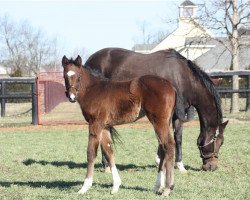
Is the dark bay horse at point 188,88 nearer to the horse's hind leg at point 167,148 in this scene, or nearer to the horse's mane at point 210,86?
the horse's mane at point 210,86

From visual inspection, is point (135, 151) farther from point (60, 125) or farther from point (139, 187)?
point (60, 125)

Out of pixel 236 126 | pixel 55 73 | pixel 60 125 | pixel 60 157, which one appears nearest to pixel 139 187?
pixel 60 157

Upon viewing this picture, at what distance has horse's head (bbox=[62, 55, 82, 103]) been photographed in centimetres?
689

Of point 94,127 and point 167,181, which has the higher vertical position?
point 94,127

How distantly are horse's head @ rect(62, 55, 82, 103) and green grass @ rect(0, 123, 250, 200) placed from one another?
131cm

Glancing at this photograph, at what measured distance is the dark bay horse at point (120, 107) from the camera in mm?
6641

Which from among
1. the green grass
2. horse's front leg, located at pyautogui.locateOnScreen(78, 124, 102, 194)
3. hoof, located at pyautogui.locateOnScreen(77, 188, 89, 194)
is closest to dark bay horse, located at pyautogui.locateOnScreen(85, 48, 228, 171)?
the green grass

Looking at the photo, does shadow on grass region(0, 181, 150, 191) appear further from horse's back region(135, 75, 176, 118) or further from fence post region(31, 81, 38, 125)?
fence post region(31, 81, 38, 125)

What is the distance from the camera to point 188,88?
893 cm

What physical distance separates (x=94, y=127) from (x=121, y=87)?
0.65 meters

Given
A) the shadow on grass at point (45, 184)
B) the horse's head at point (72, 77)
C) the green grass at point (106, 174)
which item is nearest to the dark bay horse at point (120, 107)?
the horse's head at point (72, 77)

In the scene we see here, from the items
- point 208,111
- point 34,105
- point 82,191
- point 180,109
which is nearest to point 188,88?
point 208,111

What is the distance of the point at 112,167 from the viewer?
23.3 feet

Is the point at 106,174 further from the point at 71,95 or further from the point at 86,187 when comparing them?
the point at 71,95
